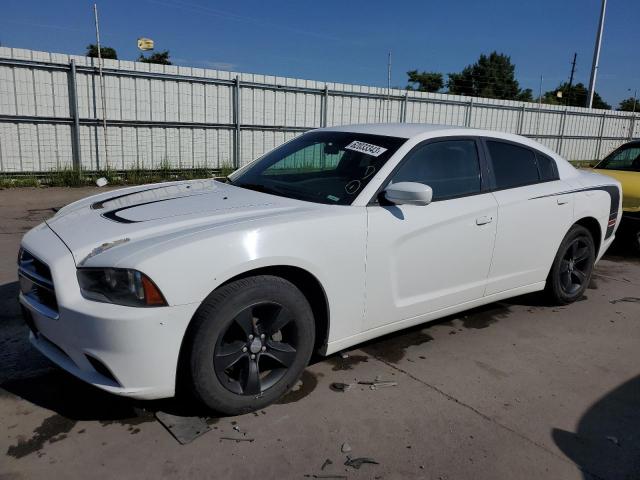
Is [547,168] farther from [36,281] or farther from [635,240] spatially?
[36,281]

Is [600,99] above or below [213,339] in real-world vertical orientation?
above

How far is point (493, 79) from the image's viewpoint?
63.5 m

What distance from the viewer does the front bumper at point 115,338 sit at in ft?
7.88

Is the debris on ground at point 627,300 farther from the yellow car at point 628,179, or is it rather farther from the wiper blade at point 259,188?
the wiper blade at point 259,188

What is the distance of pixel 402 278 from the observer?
3.35 meters

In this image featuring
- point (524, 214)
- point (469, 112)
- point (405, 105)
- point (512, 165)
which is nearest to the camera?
point (524, 214)

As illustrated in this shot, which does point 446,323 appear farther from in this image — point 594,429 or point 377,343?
point 594,429

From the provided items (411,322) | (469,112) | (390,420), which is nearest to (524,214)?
(411,322)

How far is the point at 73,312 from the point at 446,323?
A: 2.91 m

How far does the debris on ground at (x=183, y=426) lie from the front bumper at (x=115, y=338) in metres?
0.25

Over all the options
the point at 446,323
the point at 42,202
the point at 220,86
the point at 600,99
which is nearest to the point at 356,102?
the point at 220,86

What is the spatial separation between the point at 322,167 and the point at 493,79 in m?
66.0

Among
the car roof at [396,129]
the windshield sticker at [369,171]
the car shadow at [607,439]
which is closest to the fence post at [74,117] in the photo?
the car roof at [396,129]

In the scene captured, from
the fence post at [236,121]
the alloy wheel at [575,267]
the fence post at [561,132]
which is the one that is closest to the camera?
the alloy wheel at [575,267]
